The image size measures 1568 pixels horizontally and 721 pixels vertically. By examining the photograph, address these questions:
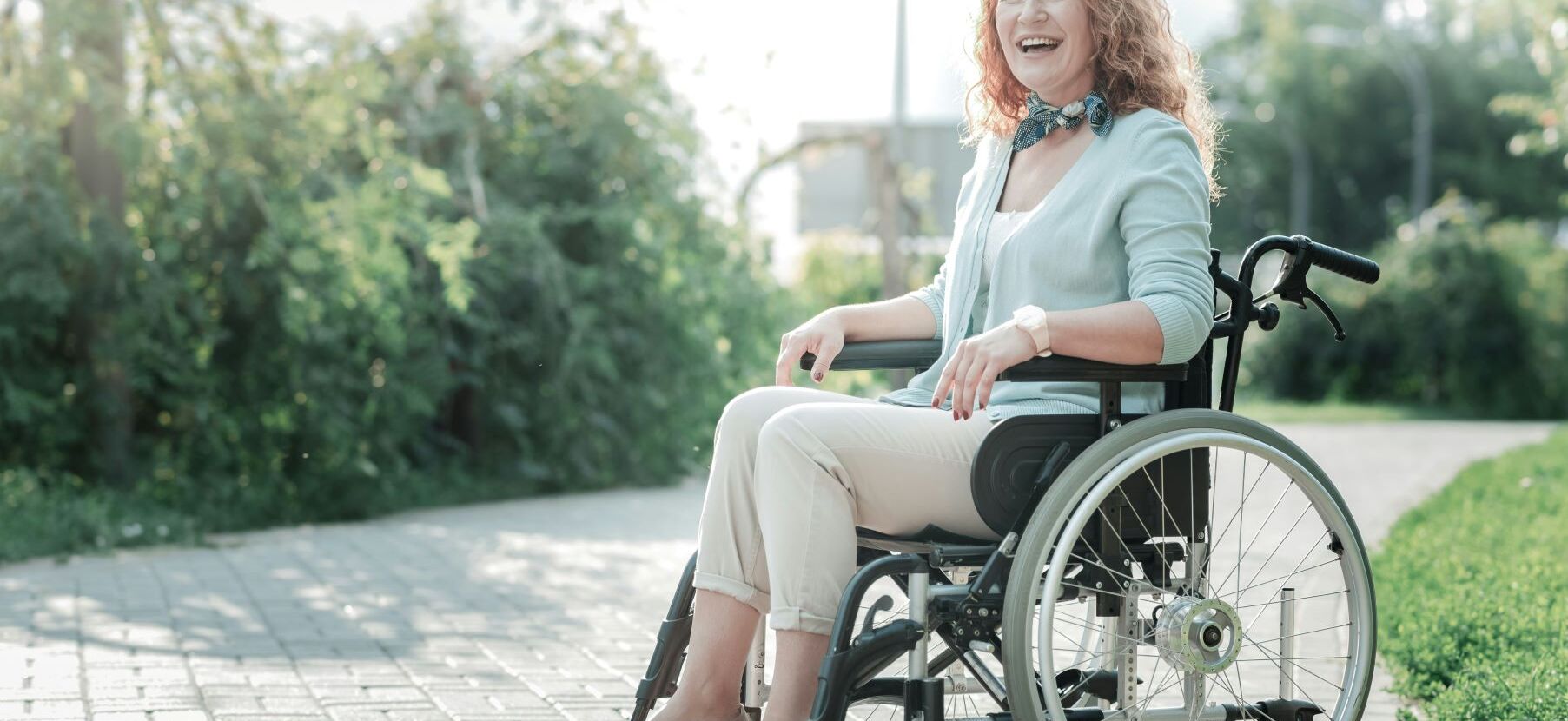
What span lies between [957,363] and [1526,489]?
5388mm

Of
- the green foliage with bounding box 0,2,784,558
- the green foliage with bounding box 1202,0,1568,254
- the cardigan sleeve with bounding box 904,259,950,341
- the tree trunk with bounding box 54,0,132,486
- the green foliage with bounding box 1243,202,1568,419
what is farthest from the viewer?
the green foliage with bounding box 1202,0,1568,254

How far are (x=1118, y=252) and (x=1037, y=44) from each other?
1.27ft

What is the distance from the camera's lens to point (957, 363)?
2.48m

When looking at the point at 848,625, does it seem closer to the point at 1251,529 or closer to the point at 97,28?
the point at 1251,529

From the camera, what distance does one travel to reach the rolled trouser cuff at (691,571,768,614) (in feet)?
8.66

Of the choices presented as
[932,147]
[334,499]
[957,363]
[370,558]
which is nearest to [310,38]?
[334,499]

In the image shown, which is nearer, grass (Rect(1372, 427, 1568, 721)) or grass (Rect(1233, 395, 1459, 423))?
grass (Rect(1372, 427, 1568, 721))

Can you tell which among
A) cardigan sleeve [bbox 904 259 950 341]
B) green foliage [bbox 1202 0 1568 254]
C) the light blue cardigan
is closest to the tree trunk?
cardigan sleeve [bbox 904 259 950 341]

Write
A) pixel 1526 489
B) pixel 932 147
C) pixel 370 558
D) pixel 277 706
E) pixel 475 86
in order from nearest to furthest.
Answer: pixel 277 706 → pixel 370 558 → pixel 1526 489 → pixel 475 86 → pixel 932 147

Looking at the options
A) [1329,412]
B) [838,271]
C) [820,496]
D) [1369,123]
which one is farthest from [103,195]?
[1369,123]

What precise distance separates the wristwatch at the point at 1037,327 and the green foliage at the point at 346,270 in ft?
Result: 16.3

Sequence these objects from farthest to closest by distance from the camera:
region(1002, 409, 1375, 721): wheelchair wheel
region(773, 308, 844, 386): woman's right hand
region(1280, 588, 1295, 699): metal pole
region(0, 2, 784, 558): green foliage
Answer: region(0, 2, 784, 558): green foliage, region(773, 308, 844, 386): woman's right hand, region(1280, 588, 1295, 699): metal pole, region(1002, 409, 1375, 721): wheelchair wheel

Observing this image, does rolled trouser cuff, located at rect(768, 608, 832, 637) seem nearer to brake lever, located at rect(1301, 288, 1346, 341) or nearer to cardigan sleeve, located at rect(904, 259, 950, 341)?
cardigan sleeve, located at rect(904, 259, 950, 341)

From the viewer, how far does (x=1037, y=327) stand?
8.17 ft
